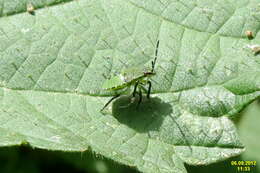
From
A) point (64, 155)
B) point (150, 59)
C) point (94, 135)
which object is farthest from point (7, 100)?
point (64, 155)
